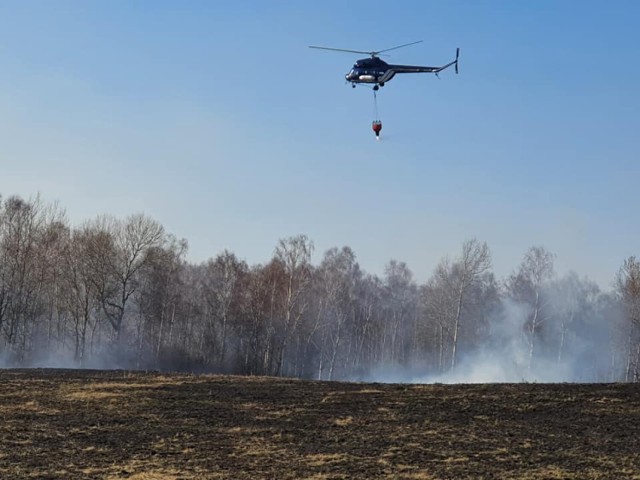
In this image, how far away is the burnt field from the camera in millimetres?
12664

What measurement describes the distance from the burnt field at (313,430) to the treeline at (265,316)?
27.5 m

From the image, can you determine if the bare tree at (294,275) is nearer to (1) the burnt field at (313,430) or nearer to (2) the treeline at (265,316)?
(2) the treeline at (265,316)

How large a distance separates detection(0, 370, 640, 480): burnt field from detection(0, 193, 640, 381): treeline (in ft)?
90.3

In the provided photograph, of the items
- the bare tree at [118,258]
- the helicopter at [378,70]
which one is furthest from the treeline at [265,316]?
the helicopter at [378,70]

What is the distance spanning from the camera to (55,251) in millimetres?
53281

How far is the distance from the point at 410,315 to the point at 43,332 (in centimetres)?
4388

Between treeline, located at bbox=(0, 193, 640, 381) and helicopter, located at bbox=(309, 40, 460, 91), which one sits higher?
helicopter, located at bbox=(309, 40, 460, 91)

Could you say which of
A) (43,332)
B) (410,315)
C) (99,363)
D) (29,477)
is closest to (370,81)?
(29,477)

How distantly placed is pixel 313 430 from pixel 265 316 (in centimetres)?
4157

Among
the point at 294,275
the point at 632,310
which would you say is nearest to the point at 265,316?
the point at 294,275

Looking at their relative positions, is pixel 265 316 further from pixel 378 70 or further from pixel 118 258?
pixel 378 70

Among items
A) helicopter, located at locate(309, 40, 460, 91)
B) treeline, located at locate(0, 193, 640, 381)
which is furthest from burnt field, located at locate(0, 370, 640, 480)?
treeline, located at locate(0, 193, 640, 381)

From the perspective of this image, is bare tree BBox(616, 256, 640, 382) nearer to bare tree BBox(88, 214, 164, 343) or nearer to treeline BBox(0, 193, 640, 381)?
treeline BBox(0, 193, 640, 381)

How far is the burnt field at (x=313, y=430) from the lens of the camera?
1266 centimetres
